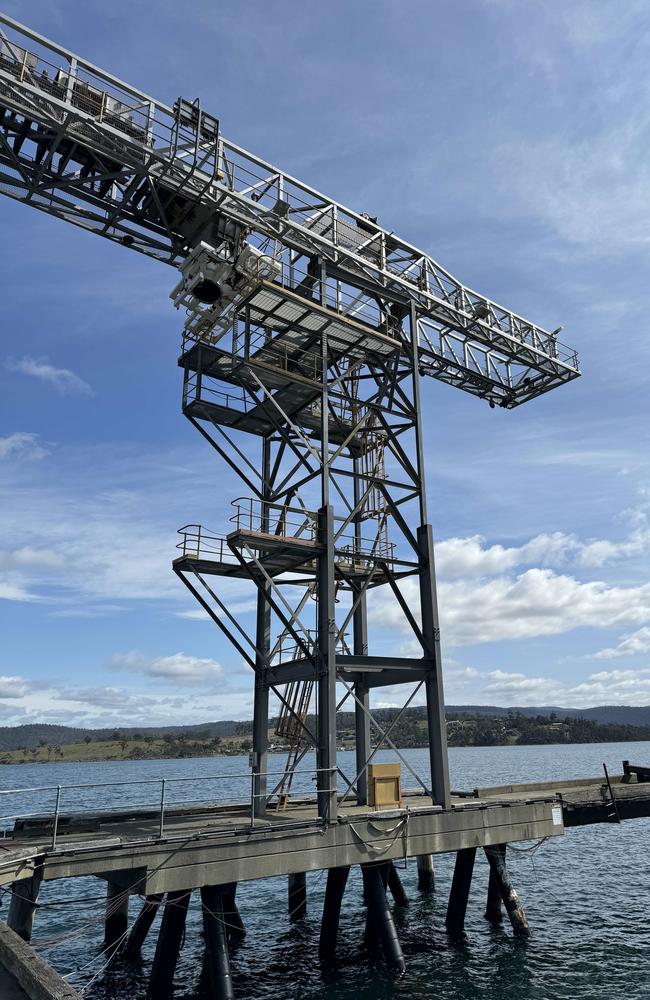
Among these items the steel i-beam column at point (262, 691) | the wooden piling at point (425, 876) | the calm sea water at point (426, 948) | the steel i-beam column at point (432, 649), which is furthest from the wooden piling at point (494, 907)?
the steel i-beam column at point (262, 691)

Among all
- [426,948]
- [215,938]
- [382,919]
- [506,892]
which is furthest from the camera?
[506,892]

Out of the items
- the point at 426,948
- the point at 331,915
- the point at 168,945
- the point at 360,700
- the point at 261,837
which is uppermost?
the point at 360,700

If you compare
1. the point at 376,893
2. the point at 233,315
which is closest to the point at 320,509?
the point at 233,315

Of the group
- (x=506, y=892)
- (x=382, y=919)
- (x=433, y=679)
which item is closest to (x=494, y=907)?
(x=506, y=892)

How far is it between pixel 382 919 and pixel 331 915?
2.91 meters

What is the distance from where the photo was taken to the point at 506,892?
79.1 ft

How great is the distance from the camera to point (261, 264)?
966 inches

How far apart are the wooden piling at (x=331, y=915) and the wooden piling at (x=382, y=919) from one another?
5.39ft

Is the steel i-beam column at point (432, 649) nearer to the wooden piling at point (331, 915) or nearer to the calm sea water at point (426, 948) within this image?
the wooden piling at point (331, 915)

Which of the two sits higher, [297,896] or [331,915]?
[331,915]

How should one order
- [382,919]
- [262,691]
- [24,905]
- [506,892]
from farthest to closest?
1. [262,691]
2. [506,892]
3. [382,919]
4. [24,905]

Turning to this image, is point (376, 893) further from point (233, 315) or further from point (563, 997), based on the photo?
point (233, 315)

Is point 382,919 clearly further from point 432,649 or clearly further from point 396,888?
point 396,888

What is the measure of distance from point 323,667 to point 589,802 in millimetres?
12733
